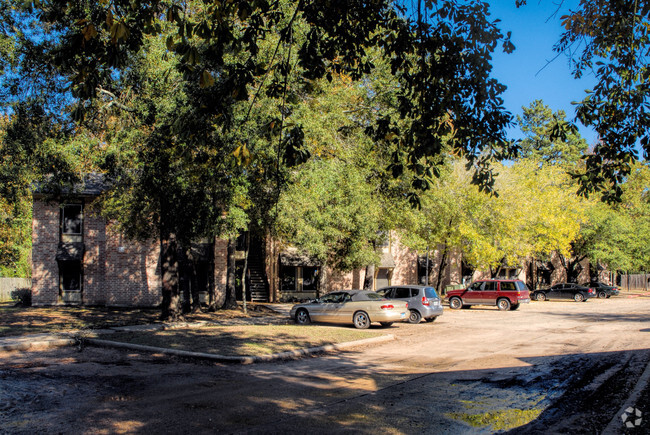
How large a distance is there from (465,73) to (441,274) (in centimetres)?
3281

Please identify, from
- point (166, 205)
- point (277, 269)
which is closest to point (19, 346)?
point (166, 205)

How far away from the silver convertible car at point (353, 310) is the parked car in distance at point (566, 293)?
25750 millimetres

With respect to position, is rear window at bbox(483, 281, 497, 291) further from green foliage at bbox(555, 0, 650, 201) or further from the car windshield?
green foliage at bbox(555, 0, 650, 201)

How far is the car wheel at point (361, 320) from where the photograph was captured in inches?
735

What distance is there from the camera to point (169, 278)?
19938 millimetres

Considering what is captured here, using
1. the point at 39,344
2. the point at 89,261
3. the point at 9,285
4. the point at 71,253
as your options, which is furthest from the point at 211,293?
the point at 9,285

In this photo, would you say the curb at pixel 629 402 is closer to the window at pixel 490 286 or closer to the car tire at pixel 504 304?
the car tire at pixel 504 304

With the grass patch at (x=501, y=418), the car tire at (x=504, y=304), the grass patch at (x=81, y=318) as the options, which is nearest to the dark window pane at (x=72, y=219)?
the grass patch at (x=81, y=318)

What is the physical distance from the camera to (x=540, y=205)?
35531 millimetres

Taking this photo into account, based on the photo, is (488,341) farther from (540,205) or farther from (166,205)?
Answer: (540,205)

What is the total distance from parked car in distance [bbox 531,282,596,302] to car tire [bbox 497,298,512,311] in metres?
13.0

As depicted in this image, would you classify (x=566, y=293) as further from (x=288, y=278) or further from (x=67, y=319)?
(x=67, y=319)

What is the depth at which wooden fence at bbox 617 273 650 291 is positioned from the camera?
60.7 metres

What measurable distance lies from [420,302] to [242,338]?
9.60 metres
